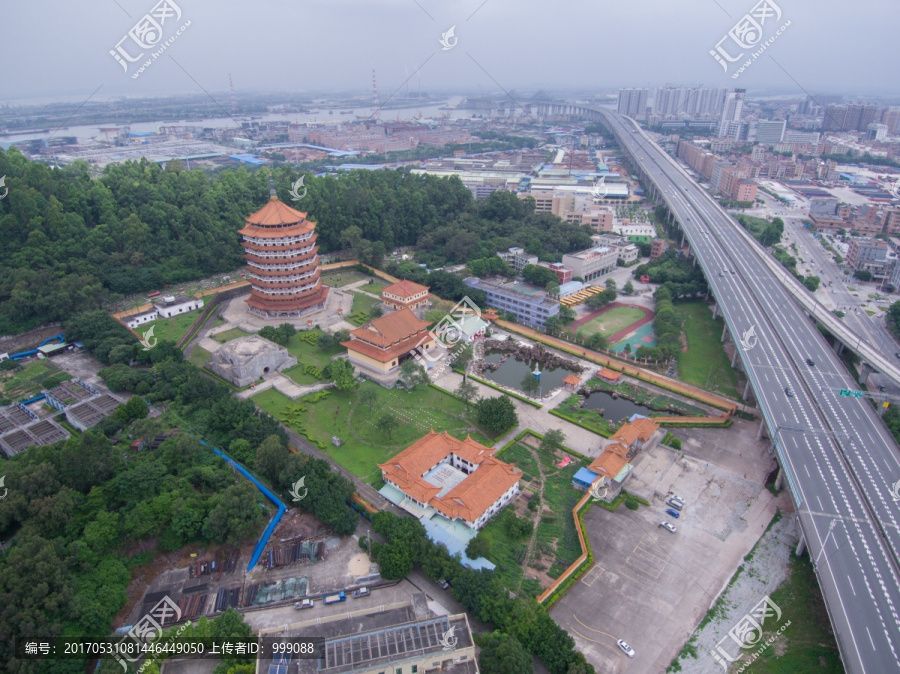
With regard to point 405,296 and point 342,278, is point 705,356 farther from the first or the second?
point 342,278

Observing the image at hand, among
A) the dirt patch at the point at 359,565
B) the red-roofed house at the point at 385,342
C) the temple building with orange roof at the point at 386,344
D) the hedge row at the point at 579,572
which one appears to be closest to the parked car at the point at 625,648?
the hedge row at the point at 579,572

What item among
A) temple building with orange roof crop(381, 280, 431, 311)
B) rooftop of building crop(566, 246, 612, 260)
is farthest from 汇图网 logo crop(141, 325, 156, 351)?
rooftop of building crop(566, 246, 612, 260)

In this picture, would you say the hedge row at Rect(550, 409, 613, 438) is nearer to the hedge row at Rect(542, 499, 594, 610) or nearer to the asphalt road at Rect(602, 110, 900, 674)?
the hedge row at Rect(542, 499, 594, 610)

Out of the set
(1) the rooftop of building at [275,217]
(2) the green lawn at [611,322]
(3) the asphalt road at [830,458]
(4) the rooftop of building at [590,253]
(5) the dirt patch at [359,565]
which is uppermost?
(1) the rooftop of building at [275,217]

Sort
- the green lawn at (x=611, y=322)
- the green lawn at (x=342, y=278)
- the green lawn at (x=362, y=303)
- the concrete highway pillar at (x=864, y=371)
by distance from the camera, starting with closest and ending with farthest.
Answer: the concrete highway pillar at (x=864, y=371) → the green lawn at (x=611, y=322) → the green lawn at (x=362, y=303) → the green lawn at (x=342, y=278)

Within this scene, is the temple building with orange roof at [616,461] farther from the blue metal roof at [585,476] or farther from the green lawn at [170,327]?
the green lawn at [170,327]

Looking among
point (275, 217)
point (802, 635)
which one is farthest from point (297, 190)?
point (802, 635)

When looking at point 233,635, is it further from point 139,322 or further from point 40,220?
point 40,220
